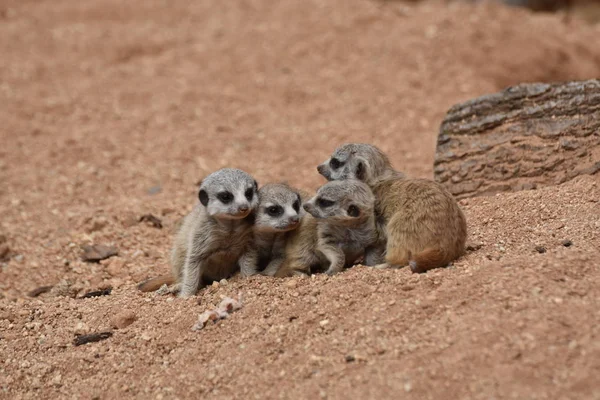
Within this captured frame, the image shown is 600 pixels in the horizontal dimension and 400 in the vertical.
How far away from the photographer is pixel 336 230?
157 inches

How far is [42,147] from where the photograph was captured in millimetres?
7465

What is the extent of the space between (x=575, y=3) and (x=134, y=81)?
28.8 feet

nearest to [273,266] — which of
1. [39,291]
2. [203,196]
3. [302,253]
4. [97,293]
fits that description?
[302,253]

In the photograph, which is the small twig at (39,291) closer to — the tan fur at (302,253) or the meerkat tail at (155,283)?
the meerkat tail at (155,283)

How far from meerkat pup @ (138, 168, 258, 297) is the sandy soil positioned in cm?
25

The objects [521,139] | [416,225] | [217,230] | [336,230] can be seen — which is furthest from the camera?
[521,139]

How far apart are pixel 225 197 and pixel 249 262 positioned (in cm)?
43

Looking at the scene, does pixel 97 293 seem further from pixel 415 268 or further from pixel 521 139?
pixel 521 139

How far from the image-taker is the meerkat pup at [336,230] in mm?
3881

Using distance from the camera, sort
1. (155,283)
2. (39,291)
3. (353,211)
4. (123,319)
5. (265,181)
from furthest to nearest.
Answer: (265,181) → (39,291) → (155,283) → (353,211) → (123,319)

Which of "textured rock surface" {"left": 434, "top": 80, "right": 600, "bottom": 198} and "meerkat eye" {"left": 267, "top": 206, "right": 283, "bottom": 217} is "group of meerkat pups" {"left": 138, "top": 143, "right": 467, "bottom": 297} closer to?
"meerkat eye" {"left": 267, "top": 206, "right": 283, "bottom": 217}

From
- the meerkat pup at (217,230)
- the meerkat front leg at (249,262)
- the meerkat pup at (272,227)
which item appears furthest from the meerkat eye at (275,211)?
the meerkat front leg at (249,262)

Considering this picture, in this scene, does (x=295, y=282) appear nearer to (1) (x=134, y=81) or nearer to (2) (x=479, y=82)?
(2) (x=479, y=82)

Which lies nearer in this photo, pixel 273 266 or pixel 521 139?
pixel 273 266
